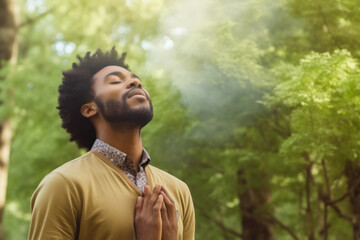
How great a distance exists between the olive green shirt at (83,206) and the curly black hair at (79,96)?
1.99 ft

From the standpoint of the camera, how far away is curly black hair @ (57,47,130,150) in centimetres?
304

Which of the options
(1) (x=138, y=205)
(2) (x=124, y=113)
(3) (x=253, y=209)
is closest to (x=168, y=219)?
(1) (x=138, y=205)

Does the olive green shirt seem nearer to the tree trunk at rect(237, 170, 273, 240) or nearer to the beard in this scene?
the beard

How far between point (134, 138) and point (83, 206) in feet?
1.87

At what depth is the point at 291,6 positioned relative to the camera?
6602 millimetres

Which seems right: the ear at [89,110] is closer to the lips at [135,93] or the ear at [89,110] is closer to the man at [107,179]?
the man at [107,179]

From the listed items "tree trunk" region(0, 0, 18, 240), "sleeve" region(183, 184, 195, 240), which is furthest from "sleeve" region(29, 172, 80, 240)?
"tree trunk" region(0, 0, 18, 240)

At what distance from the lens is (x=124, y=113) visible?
8.79ft

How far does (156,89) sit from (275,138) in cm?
210

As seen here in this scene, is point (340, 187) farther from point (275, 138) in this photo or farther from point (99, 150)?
point (99, 150)

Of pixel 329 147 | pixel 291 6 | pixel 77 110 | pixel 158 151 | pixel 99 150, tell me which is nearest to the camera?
pixel 99 150

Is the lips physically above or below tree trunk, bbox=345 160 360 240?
above

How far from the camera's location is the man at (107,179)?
2.31 m

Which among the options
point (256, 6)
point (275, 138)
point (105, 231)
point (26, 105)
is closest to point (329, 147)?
point (275, 138)
